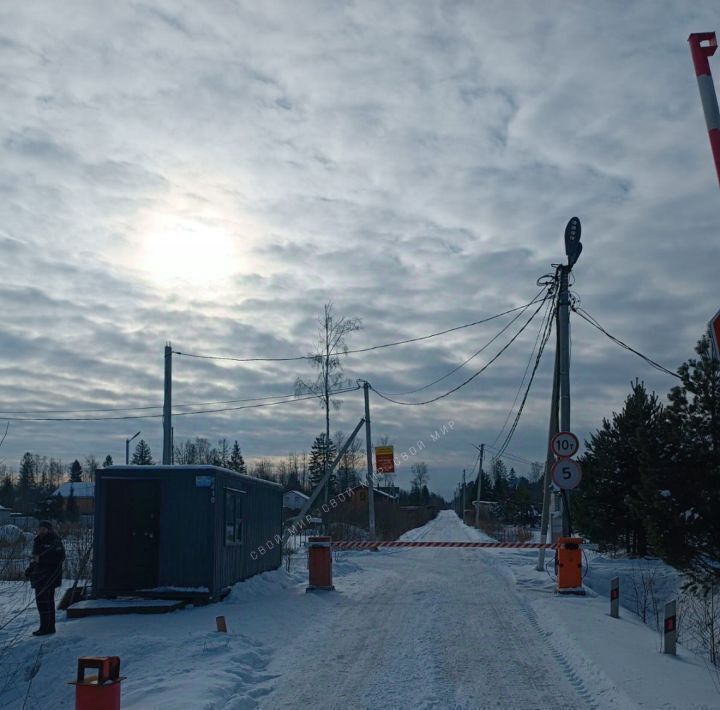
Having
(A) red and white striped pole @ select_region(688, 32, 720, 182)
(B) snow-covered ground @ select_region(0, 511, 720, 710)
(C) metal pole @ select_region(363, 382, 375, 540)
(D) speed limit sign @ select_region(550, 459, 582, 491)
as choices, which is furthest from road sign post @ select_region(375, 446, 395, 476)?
(A) red and white striped pole @ select_region(688, 32, 720, 182)

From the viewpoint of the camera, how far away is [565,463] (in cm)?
1605

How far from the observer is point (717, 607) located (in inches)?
694

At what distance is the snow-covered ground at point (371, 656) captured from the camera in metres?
8.12

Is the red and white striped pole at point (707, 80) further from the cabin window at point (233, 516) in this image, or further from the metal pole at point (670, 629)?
the cabin window at point (233, 516)

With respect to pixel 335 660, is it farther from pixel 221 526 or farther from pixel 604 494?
pixel 604 494

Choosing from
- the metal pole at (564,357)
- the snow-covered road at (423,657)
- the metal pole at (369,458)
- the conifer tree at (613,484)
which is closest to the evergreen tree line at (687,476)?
the metal pole at (564,357)

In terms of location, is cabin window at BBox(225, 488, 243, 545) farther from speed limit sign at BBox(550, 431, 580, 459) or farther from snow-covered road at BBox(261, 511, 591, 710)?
speed limit sign at BBox(550, 431, 580, 459)

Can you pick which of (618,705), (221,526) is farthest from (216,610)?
(618,705)

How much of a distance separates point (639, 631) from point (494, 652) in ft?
9.65

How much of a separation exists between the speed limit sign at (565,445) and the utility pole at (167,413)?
13.5m

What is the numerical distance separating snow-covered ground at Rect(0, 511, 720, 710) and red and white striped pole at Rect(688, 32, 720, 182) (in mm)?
5173

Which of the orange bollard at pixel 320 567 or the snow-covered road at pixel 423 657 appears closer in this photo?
the snow-covered road at pixel 423 657

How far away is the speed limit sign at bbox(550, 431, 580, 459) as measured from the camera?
15.9m

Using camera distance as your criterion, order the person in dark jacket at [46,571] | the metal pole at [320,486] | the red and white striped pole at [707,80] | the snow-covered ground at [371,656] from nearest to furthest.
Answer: the red and white striped pole at [707,80]
the snow-covered ground at [371,656]
the person in dark jacket at [46,571]
the metal pole at [320,486]
